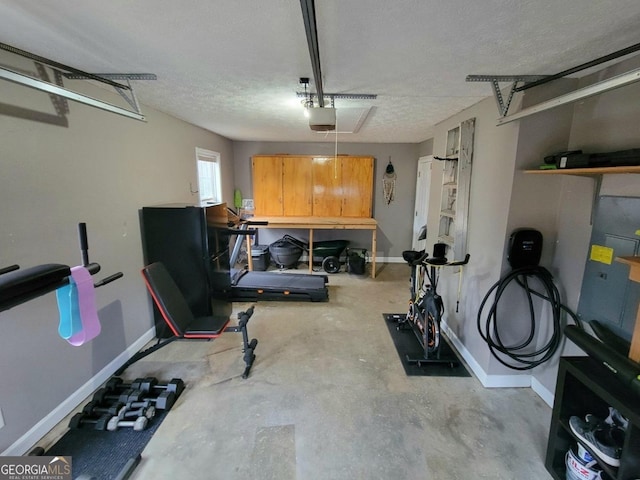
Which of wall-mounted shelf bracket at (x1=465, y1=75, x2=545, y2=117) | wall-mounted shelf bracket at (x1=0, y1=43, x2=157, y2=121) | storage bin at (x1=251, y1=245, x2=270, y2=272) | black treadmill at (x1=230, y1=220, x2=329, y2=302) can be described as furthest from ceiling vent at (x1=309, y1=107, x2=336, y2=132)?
storage bin at (x1=251, y1=245, x2=270, y2=272)

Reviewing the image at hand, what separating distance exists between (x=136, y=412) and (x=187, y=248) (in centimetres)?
145

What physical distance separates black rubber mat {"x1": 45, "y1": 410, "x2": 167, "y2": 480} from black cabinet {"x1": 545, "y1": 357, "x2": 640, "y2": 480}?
8.01 feet

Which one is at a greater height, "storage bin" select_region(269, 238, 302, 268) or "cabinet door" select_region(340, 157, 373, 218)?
"cabinet door" select_region(340, 157, 373, 218)

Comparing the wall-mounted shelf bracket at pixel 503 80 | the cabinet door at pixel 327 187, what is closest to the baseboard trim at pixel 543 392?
the wall-mounted shelf bracket at pixel 503 80

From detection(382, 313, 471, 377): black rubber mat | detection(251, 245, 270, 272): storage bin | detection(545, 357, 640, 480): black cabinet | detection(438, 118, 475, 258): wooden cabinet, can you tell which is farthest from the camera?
detection(251, 245, 270, 272): storage bin

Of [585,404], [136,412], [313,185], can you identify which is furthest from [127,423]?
[313,185]

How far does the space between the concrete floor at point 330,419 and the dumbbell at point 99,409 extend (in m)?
0.35

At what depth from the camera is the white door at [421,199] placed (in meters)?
5.29

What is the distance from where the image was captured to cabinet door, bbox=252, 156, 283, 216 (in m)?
5.62

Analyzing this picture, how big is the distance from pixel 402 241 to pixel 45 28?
5.66 metres

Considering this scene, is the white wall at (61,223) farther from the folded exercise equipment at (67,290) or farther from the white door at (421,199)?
the white door at (421,199)

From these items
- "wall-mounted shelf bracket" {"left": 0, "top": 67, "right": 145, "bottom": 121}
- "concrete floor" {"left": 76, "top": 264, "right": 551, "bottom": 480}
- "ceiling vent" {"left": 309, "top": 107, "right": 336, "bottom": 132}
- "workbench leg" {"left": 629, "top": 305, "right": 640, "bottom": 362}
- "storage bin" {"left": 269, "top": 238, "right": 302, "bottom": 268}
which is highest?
"ceiling vent" {"left": 309, "top": 107, "right": 336, "bottom": 132}

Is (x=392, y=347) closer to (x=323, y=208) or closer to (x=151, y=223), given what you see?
(x=151, y=223)

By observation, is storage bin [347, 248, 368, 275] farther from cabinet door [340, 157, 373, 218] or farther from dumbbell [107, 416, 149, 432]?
dumbbell [107, 416, 149, 432]
